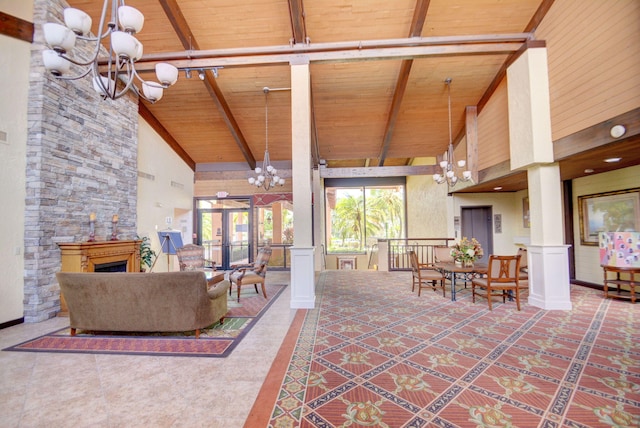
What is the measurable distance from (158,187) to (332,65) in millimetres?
5181

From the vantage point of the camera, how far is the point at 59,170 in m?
4.22

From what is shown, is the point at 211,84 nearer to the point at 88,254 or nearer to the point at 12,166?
the point at 12,166

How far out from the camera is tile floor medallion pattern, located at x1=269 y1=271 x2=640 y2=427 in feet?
6.05

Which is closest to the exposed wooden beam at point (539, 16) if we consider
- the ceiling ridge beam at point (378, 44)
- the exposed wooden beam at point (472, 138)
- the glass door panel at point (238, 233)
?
the ceiling ridge beam at point (378, 44)

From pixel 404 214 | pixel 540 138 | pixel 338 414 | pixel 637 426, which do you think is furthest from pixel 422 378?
pixel 404 214

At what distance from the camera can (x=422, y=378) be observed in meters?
2.29

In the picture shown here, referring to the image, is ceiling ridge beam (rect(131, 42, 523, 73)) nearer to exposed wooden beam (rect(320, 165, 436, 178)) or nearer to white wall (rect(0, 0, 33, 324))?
white wall (rect(0, 0, 33, 324))

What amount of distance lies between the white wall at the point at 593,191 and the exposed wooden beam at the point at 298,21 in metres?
6.43

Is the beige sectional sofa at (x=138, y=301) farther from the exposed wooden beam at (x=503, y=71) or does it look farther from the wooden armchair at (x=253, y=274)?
the exposed wooden beam at (x=503, y=71)

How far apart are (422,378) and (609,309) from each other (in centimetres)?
401

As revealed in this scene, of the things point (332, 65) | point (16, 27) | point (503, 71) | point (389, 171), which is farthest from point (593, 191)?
point (16, 27)

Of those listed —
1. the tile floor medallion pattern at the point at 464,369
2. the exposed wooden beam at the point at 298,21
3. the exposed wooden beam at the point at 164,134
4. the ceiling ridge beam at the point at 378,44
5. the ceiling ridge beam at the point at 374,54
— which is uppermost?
the exposed wooden beam at the point at 298,21

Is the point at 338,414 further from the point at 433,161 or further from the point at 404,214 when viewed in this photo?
the point at 404,214

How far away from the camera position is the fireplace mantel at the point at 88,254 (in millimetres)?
4137
